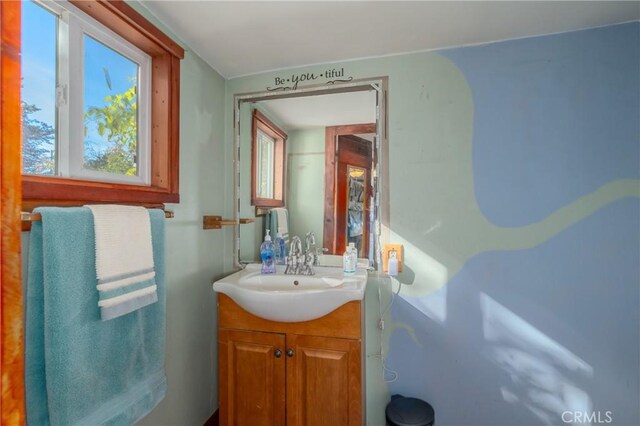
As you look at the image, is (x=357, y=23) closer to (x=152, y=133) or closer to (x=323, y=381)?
(x=152, y=133)

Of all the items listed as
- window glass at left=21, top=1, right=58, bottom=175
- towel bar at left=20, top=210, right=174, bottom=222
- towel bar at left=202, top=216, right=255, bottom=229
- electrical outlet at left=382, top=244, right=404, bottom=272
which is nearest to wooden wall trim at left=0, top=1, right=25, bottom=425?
towel bar at left=20, top=210, right=174, bottom=222

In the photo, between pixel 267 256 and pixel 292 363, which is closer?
pixel 292 363

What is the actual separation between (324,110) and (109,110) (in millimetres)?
1034

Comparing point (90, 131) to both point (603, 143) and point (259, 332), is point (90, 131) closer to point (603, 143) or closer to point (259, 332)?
point (259, 332)

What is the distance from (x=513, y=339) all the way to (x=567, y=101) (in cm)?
119

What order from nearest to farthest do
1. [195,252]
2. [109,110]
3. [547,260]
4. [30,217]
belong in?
[30,217] < [109,110] < [547,260] < [195,252]

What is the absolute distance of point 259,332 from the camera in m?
1.38

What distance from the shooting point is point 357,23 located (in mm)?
1330

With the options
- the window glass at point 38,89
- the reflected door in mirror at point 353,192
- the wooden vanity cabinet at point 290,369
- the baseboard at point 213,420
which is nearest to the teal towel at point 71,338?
the window glass at point 38,89

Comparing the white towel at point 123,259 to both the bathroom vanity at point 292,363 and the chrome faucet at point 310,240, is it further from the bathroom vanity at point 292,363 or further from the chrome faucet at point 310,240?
the chrome faucet at point 310,240

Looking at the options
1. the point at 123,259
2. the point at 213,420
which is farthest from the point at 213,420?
the point at 123,259

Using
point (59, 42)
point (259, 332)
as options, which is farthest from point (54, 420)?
point (59, 42)

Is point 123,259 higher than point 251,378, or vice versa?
point 123,259

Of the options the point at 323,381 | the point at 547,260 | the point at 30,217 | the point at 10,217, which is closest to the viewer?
the point at 10,217
